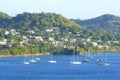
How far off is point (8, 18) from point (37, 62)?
218 ft

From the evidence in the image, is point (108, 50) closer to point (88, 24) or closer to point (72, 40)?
point (72, 40)

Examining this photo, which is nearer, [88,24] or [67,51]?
[67,51]

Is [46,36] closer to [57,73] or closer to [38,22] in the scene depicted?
[38,22]

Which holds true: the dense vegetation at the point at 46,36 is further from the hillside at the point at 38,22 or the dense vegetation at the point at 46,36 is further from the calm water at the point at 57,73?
the calm water at the point at 57,73

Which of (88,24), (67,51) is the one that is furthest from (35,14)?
(88,24)

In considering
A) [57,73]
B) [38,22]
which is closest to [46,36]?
[38,22]

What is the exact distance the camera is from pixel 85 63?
90312 mm

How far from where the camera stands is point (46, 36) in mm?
136875

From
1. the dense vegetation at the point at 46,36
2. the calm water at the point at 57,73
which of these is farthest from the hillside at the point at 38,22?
the calm water at the point at 57,73

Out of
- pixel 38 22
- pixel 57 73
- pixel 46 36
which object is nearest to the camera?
pixel 57 73

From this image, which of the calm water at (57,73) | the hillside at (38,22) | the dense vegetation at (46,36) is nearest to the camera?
the calm water at (57,73)

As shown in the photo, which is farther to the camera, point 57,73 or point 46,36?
point 46,36

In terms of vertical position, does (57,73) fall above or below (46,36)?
below

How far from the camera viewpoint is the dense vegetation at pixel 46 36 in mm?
115281
